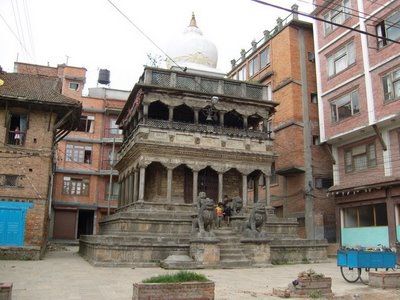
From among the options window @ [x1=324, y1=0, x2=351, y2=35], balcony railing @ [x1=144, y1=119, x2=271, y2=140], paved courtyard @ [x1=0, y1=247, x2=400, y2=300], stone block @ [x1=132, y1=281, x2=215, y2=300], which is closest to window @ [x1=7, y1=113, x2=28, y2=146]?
balcony railing @ [x1=144, y1=119, x2=271, y2=140]

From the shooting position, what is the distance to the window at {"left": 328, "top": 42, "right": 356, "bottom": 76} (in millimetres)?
27886

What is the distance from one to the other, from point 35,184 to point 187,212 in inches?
334

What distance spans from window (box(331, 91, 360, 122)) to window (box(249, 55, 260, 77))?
1209 cm

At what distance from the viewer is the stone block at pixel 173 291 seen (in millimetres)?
8609

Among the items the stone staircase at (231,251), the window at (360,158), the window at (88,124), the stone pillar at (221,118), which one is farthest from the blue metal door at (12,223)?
the window at (88,124)

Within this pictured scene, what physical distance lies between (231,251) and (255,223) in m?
1.78

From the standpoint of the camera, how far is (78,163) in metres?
44.4

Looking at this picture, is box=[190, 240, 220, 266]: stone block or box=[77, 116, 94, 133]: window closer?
box=[190, 240, 220, 266]: stone block

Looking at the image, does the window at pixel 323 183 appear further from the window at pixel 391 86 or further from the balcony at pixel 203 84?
the window at pixel 391 86

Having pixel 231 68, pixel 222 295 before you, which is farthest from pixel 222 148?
pixel 231 68

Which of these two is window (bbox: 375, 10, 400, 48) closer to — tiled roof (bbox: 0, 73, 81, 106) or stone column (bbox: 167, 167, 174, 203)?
stone column (bbox: 167, 167, 174, 203)

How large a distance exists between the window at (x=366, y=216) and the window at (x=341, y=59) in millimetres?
9599

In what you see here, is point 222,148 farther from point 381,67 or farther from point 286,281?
point 286,281

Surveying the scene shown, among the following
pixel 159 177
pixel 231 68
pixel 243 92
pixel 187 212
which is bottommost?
pixel 187 212
